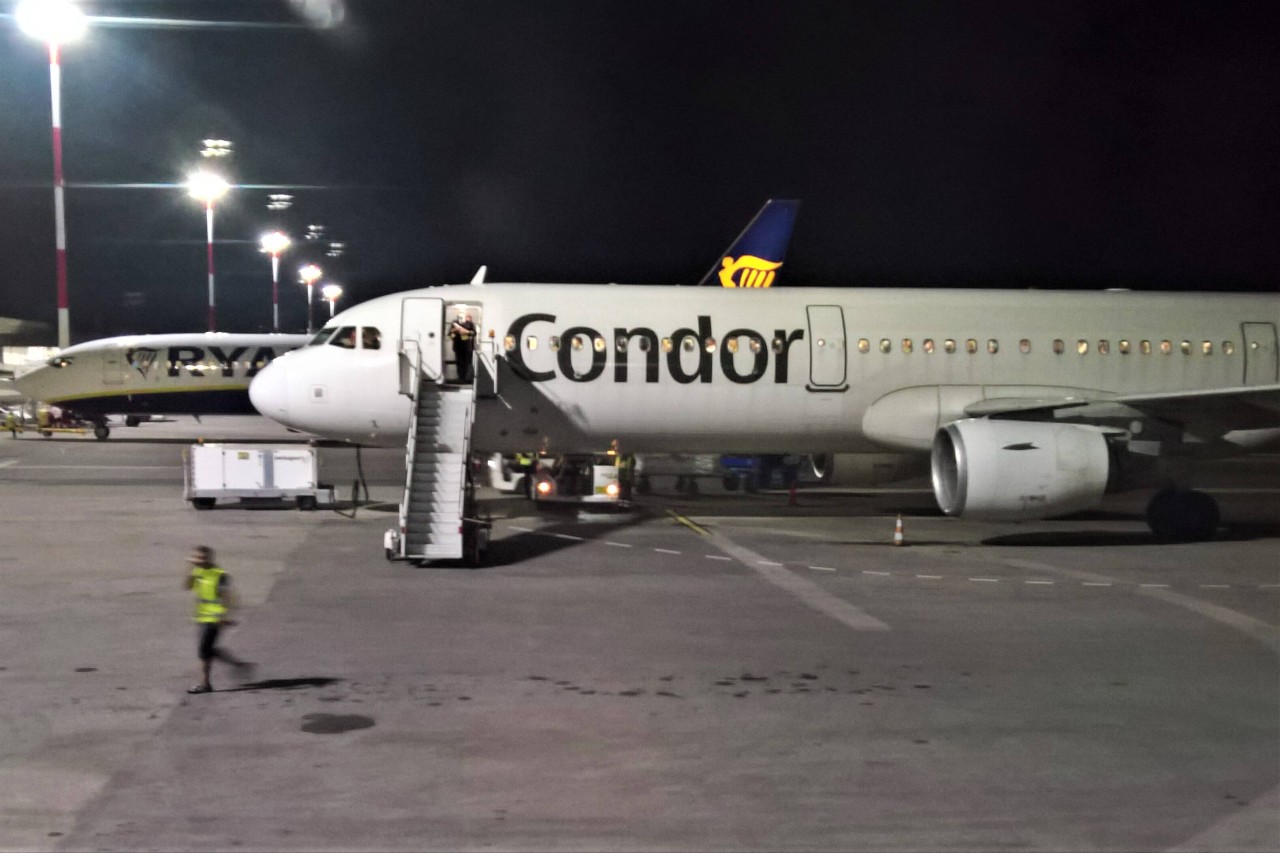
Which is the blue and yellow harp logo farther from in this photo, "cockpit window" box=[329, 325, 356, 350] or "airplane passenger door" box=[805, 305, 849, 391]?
"cockpit window" box=[329, 325, 356, 350]

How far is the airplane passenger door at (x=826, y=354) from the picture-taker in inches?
887

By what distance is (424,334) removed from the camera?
2189cm

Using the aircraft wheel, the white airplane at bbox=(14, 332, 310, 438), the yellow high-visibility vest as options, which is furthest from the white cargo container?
the white airplane at bbox=(14, 332, 310, 438)

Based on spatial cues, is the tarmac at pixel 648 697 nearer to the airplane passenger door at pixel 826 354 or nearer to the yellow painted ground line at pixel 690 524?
the yellow painted ground line at pixel 690 524

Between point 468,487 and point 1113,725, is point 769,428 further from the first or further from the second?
point 1113,725

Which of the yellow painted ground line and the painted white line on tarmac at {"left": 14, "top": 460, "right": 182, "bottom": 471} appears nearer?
the yellow painted ground line

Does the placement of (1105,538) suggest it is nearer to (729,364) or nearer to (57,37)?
(729,364)

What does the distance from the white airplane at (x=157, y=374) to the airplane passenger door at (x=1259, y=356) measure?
31.6m

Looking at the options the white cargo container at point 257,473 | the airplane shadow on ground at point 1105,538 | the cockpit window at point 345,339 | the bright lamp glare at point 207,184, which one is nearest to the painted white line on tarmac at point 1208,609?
the airplane shadow on ground at point 1105,538

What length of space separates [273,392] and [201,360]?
2461cm

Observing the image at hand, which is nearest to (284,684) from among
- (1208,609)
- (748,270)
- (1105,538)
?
(1208,609)

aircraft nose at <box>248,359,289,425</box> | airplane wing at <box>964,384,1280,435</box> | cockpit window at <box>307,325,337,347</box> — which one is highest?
cockpit window at <box>307,325,337,347</box>

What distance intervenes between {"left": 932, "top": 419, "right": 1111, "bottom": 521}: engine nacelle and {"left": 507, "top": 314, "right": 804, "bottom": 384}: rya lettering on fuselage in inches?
162

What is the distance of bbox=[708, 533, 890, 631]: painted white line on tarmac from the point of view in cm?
1404
